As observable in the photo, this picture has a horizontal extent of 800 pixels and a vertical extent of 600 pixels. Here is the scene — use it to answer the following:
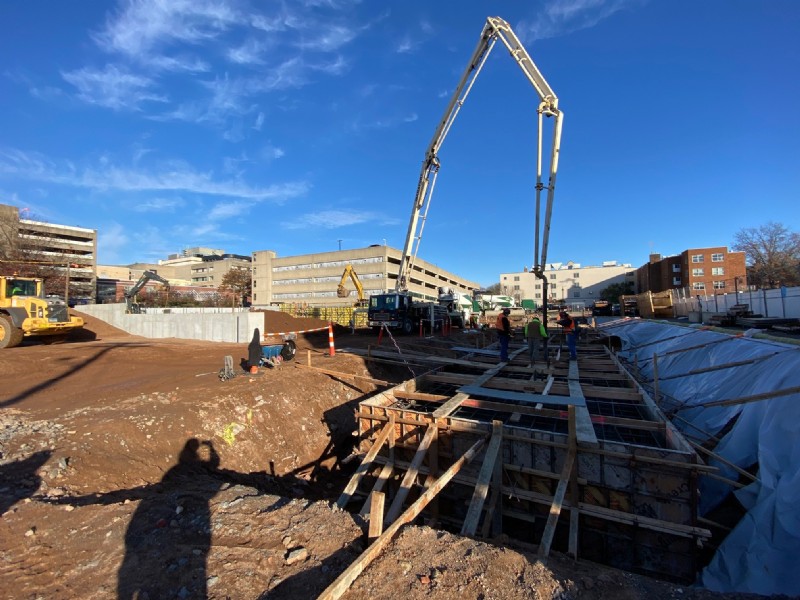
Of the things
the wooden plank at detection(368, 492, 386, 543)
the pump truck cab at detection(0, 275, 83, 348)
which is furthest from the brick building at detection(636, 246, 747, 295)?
the pump truck cab at detection(0, 275, 83, 348)

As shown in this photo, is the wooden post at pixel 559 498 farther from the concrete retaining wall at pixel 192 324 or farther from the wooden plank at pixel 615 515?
the concrete retaining wall at pixel 192 324

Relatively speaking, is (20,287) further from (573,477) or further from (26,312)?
(573,477)

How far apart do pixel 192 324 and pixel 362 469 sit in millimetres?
18341

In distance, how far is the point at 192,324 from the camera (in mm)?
20531

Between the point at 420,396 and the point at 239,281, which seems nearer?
the point at 420,396

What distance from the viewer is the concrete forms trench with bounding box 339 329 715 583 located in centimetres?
453

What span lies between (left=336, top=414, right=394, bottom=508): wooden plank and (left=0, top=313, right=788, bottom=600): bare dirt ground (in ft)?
2.54

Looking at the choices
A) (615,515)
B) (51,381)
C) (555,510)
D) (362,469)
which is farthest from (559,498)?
(51,381)

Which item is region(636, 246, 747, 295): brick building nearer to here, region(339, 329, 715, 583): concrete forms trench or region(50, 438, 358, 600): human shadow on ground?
region(339, 329, 715, 583): concrete forms trench

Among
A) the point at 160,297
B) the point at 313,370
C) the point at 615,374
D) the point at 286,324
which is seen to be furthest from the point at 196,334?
the point at 160,297

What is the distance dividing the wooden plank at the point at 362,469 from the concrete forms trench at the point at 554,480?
0.06 ft

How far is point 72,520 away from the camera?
11.3 ft

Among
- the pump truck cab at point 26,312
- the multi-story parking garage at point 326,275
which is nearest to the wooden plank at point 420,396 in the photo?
the pump truck cab at point 26,312

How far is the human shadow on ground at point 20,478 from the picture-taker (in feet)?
12.8
